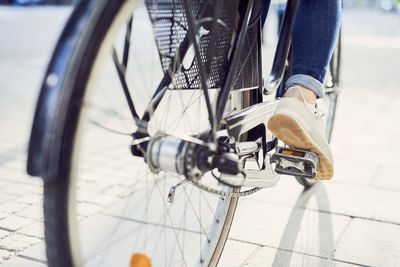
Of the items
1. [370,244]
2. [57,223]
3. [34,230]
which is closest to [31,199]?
[34,230]

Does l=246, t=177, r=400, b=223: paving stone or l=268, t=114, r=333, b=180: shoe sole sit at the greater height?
l=268, t=114, r=333, b=180: shoe sole

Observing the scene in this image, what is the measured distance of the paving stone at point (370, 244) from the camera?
7.20ft

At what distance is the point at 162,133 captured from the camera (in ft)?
→ 4.93

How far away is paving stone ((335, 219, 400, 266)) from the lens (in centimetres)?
220

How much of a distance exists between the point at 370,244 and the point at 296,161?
677 millimetres

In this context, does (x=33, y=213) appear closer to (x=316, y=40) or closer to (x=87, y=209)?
(x=87, y=209)

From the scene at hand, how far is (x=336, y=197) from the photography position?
2900mm

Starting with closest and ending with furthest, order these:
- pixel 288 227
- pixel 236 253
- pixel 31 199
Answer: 1. pixel 236 253
2. pixel 288 227
3. pixel 31 199

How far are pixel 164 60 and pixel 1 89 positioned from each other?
195 inches

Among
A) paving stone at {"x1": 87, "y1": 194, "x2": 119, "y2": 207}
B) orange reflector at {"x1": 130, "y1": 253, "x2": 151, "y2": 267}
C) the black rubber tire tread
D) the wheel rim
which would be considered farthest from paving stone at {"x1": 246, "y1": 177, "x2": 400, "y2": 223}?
the black rubber tire tread

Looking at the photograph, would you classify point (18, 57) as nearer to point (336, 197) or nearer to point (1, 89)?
point (1, 89)

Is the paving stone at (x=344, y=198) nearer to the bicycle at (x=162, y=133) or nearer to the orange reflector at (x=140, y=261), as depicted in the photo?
the bicycle at (x=162, y=133)

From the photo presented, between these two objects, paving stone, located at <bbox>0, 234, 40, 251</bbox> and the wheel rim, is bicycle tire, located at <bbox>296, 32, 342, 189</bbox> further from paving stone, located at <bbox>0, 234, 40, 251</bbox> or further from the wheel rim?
paving stone, located at <bbox>0, 234, 40, 251</bbox>

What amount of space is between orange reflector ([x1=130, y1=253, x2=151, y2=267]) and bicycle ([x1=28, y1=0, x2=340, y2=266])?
3.6 inches
